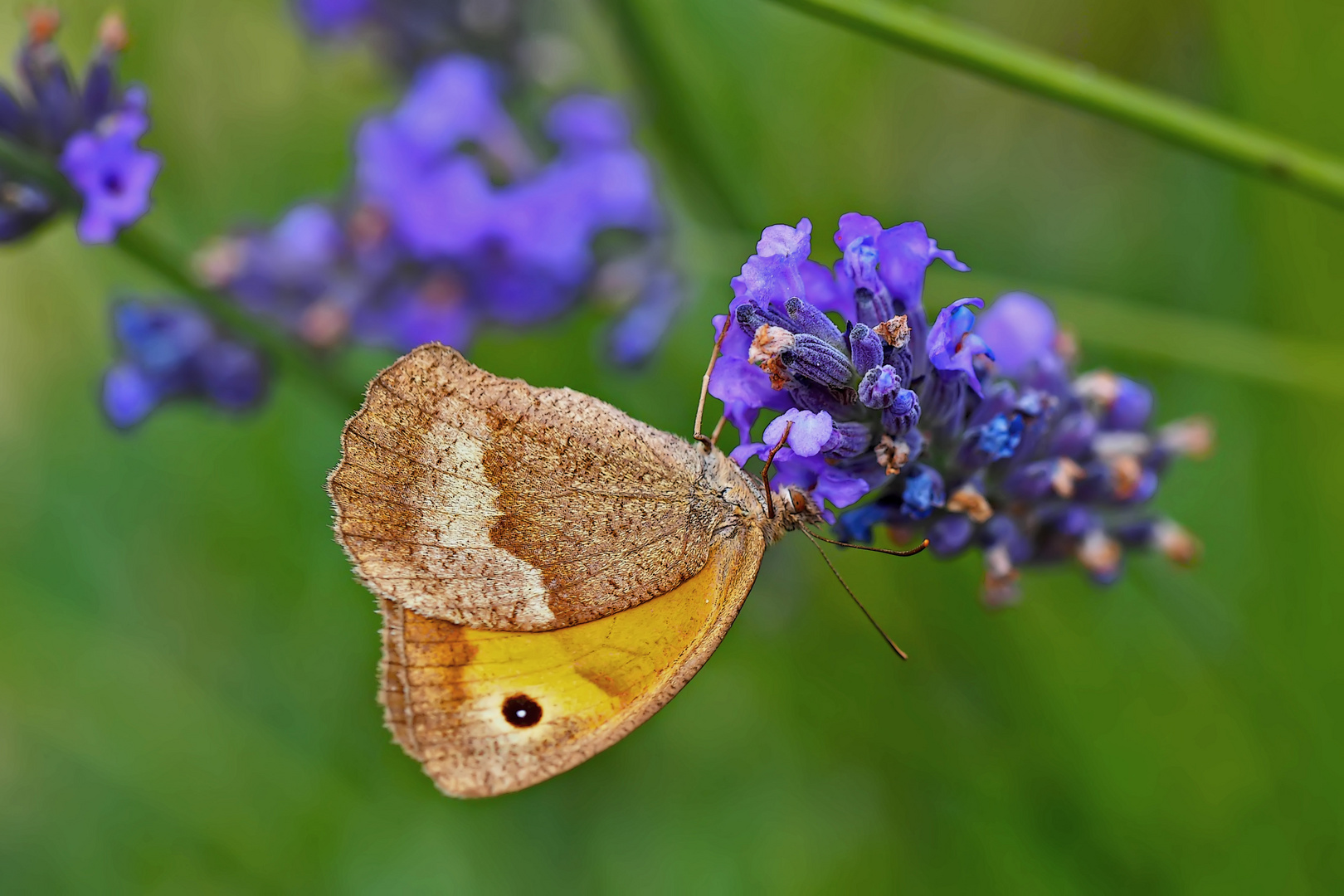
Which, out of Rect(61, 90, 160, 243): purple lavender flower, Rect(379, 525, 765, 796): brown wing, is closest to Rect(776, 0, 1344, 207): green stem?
Rect(379, 525, 765, 796): brown wing

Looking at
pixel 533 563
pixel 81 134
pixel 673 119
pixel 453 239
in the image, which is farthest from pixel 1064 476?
pixel 81 134

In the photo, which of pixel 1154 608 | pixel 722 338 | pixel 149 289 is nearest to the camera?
pixel 722 338

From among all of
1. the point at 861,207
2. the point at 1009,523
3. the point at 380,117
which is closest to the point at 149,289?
the point at 380,117

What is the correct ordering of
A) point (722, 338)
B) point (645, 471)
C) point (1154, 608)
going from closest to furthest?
point (722, 338)
point (645, 471)
point (1154, 608)

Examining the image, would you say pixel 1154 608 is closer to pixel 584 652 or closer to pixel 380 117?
pixel 584 652

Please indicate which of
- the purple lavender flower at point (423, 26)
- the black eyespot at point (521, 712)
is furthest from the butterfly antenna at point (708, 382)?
the purple lavender flower at point (423, 26)

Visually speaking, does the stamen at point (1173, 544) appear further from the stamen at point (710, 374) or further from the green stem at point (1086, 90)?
the stamen at point (710, 374)

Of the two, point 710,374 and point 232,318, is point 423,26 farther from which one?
point 710,374
